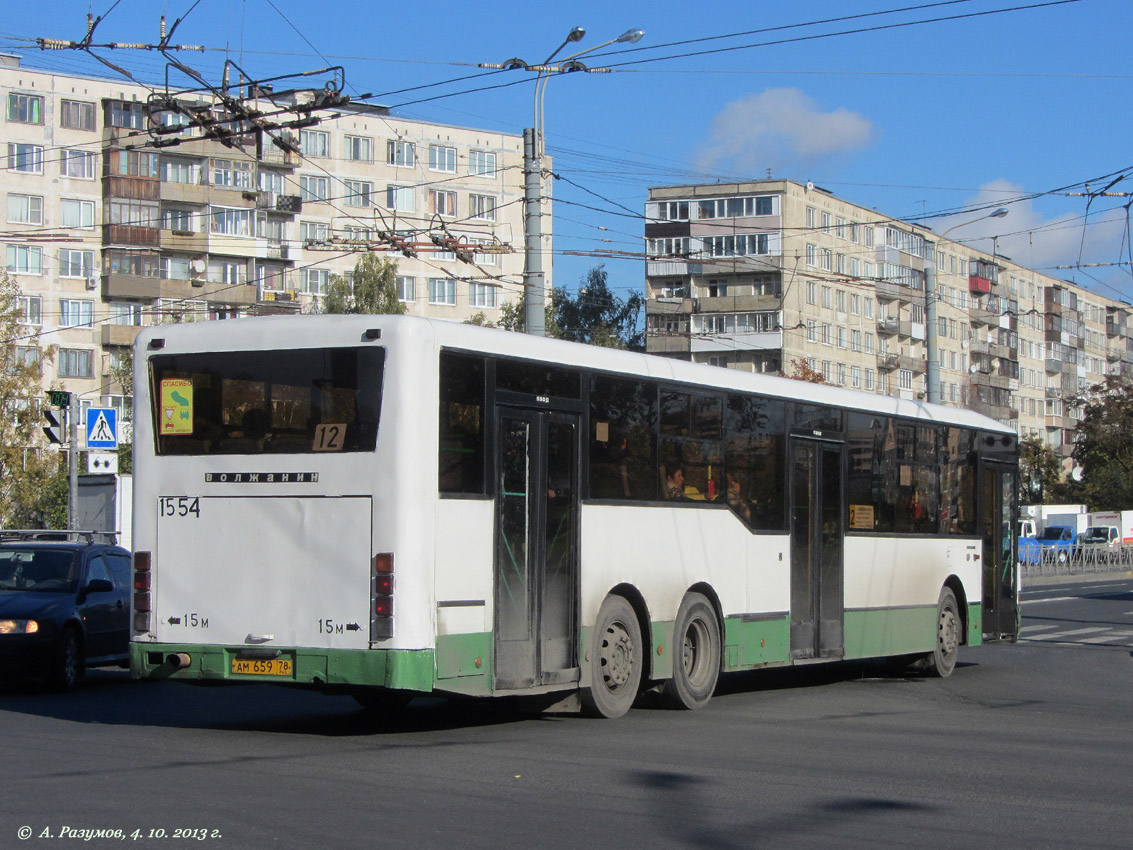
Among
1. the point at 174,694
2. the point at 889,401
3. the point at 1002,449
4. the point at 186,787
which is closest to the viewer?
the point at 186,787

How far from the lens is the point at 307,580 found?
36.2 feet

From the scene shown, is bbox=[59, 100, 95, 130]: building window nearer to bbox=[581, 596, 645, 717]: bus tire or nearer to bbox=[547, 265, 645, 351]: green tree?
bbox=[547, 265, 645, 351]: green tree

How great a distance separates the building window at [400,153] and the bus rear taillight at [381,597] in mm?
62500

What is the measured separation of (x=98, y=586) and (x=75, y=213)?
5242 cm

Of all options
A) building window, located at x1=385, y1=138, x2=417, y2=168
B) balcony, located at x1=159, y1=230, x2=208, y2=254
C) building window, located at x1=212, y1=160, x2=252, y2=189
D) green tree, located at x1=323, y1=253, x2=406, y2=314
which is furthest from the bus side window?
building window, located at x1=385, y1=138, x2=417, y2=168

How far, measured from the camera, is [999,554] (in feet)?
67.8

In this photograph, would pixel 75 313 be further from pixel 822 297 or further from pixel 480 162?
pixel 822 297

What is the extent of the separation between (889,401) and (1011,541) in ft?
13.3

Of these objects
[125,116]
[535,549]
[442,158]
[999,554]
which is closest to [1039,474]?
[442,158]

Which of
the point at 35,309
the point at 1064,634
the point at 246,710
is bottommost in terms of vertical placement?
the point at 1064,634

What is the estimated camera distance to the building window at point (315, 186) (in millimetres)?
70000

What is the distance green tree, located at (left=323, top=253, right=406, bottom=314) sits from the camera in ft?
210

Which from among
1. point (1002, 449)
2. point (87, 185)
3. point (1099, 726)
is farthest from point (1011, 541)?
point (87, 185)

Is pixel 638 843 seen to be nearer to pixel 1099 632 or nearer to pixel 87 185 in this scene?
pixel 1099 632
